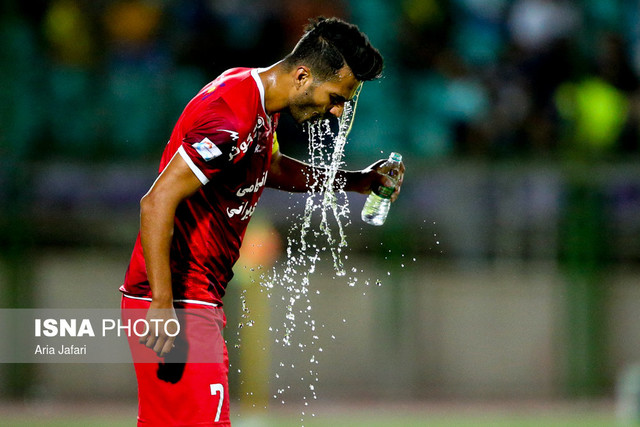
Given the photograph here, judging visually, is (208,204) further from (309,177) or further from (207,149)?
(309,177)

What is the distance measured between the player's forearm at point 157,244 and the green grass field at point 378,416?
17.8ft

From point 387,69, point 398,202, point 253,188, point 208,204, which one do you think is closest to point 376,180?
point 253,188

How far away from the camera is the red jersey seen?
13.6 feet

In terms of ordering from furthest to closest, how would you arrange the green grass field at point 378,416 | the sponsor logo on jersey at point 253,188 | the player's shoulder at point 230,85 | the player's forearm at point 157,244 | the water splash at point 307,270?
the water splash at point 307,270, the green grass field at point 378,416, the sponsor logo on jersey at point 253,188, the player's shoulder at point 230,85, the player's forearm at point 157,244

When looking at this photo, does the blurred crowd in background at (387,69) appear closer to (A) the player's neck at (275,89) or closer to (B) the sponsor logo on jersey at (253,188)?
(B) the sponsor logo on jersey at (253,188)

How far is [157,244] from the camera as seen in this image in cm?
401

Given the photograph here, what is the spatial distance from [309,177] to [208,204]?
1.00 metres

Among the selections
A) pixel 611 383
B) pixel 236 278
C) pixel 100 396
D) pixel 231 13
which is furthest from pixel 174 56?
pixel 611 383

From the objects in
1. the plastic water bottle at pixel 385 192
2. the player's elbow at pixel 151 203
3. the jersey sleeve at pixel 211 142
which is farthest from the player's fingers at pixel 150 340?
the plastic water bottle at pixel 385 192

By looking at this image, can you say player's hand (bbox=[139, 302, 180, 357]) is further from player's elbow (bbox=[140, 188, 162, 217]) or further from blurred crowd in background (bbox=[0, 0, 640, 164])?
blurred crowd in background (bbox=[0, 0, 640, 164])

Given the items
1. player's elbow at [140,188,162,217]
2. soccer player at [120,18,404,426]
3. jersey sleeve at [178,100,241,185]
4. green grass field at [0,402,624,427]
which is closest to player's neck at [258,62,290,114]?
soccer player at [120,18,404,426]

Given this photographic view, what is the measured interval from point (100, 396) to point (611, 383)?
5.89 meters

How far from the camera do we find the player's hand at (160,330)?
4.02 meters

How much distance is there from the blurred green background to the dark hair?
650cm
